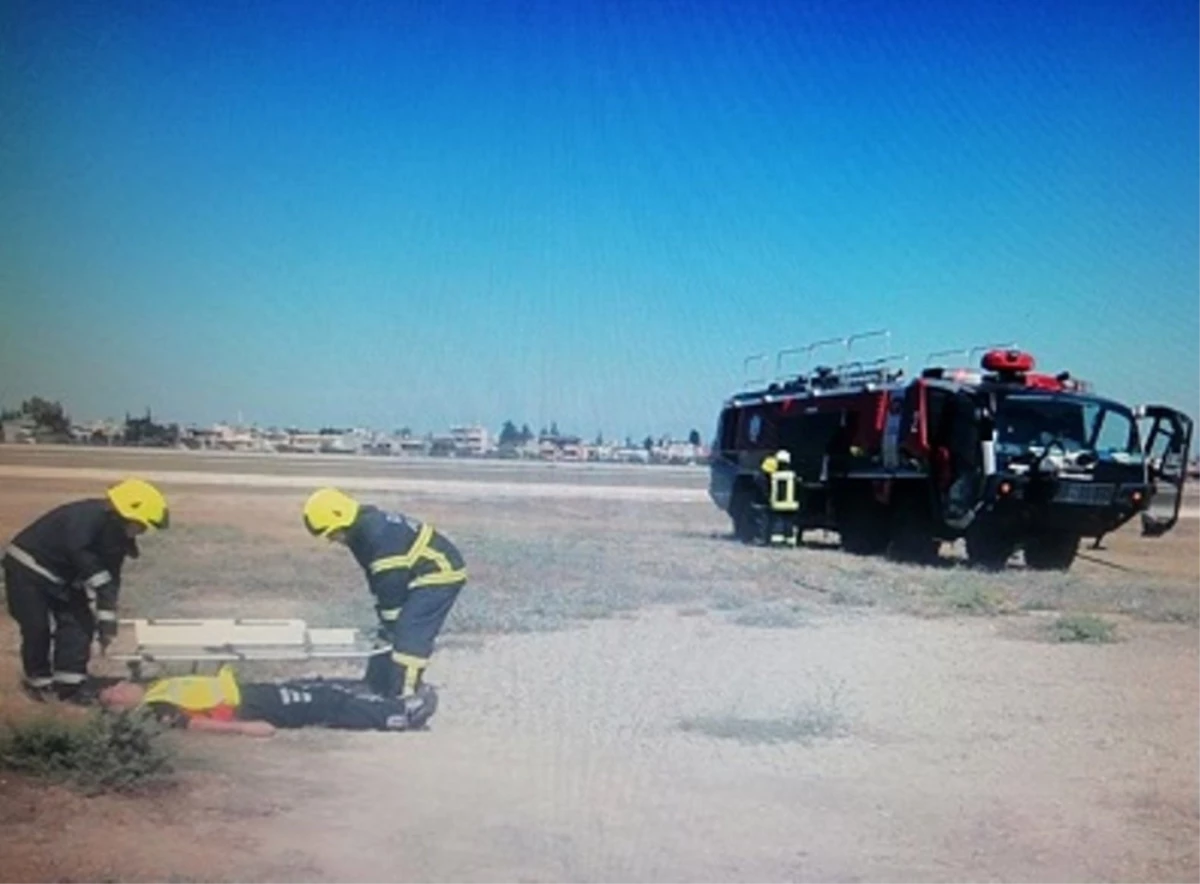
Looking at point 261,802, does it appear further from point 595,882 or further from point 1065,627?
point 1065,627

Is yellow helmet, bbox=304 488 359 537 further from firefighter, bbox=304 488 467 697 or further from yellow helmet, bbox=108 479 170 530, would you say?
yellow helmet, bbox=108 479 170 530

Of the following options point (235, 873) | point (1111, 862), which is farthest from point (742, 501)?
point (235, 873)

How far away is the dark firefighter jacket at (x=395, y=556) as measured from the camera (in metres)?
4.35

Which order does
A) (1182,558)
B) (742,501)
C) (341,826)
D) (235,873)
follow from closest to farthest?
(235,873) → (341,826) → (1182,558) → (742,501)

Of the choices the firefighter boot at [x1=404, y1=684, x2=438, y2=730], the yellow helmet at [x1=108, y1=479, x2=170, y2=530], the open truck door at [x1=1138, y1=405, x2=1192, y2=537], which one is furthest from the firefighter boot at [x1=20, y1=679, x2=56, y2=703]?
the open truck door at [x1=1138, y1=405, x2=1192, y2=537]

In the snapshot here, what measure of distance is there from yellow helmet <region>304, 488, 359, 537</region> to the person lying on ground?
0.53 metres

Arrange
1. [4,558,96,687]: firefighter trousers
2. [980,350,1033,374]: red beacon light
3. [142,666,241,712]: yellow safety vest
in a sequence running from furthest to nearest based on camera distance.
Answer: [980,350,1033,374]: red beacon light → [4,558,96,687]: firefighter trousers → [142,666,241,712]: yellow safety vest

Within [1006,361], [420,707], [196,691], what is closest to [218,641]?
[196,691]

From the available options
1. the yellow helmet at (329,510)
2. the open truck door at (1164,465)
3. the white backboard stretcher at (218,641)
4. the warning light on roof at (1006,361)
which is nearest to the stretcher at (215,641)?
the white backboard stretcher at (218,641)

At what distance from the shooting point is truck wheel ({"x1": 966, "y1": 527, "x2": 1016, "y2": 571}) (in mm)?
5688

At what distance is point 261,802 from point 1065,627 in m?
3.62

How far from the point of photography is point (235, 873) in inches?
133

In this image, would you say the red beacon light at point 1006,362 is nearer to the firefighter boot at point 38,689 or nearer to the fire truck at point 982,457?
the fire truck at point 982,457

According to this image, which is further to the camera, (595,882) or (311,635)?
(311,635)
